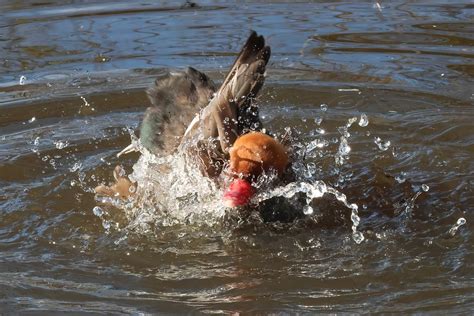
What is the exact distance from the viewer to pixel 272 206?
19.3ft

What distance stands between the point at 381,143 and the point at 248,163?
5.65 ft

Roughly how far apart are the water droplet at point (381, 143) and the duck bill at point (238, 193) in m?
1.65

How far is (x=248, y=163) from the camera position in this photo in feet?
18.7

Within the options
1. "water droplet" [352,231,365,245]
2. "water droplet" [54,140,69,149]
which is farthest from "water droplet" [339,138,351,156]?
"water droplet" [54,140,69,149]

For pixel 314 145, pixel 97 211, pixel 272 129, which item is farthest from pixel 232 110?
pixel 272 129

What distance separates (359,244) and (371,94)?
2.73m

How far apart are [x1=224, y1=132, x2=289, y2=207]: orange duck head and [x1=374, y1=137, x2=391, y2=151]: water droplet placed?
1409 mm

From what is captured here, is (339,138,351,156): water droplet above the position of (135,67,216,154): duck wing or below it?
below

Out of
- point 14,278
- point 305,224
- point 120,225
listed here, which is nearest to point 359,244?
point 305,224

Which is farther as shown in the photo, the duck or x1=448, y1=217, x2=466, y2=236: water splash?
the duck

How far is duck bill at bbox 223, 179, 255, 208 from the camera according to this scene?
5.62 meters

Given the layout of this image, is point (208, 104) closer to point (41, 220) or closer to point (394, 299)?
point (41, 220)

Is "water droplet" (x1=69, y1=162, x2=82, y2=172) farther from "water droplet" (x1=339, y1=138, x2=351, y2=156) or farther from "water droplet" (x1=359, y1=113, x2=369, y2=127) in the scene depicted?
"water droplet" (x1=359, y1=113, x2=369, y2=127)

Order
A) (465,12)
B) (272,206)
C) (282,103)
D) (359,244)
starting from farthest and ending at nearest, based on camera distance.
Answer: (465,12), (282,103), (272,206), (359,244)
